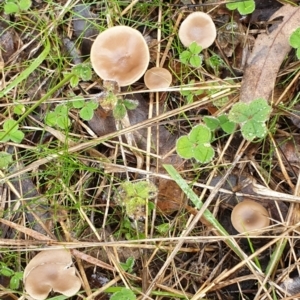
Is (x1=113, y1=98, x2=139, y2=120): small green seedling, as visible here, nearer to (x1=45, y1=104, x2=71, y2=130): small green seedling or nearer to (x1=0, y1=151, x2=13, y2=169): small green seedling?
(x1=45, y1=104, x2=71, y2=130): small green seedling

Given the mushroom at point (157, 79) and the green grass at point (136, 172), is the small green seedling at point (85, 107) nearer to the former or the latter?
the green grass at point (136, 172)

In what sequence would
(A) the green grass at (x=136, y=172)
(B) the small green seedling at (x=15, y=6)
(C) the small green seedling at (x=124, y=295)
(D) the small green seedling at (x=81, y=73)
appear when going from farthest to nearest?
(B) the small green seedling at (x=15, y=6) → (D) the small green seedling at (x=81, y=73) → (A) the green grass at (x=136, y=172) → (C) the small green seedling at (x=124, y=295)

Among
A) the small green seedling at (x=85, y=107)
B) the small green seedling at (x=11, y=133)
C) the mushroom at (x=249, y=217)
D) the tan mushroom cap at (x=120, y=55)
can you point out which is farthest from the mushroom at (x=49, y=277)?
the tan mushroom cap at (x=120, y=55)

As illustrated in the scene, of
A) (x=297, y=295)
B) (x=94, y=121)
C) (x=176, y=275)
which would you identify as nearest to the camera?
(x=297, y=295)

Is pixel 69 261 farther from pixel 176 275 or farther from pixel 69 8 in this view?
pixel 69 8

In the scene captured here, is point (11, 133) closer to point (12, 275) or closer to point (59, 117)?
point (59, 117)

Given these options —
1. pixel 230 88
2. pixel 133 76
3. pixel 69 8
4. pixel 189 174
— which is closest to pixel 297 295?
pixel 189 174

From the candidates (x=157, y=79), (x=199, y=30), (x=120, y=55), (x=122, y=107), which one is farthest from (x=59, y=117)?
(x=199, y=30)
